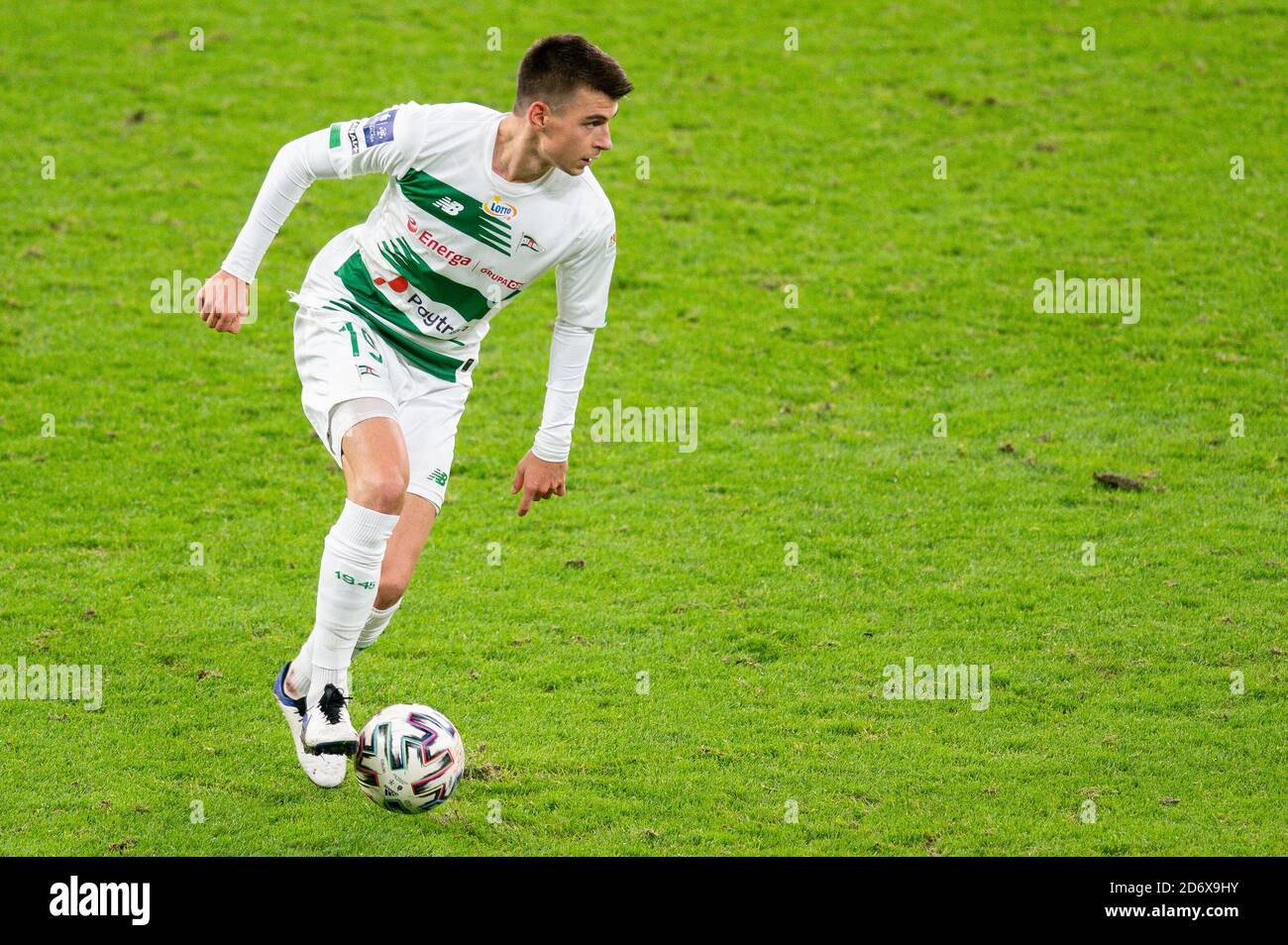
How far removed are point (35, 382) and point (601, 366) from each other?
4.85 meters

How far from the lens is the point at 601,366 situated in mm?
12711

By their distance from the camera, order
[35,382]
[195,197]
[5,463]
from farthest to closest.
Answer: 1. [195,197]
2. [35,382]
3. [5,463]

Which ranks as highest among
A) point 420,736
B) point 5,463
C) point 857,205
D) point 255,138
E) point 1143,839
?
point 255,138

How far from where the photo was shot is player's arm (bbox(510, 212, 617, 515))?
6988 mm

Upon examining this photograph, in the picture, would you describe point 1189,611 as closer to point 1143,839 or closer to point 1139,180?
point 1143,839

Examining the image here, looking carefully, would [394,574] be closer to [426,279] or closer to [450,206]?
[426,279]

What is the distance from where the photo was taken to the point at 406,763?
20.6 ft

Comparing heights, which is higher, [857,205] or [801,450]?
[857,205]

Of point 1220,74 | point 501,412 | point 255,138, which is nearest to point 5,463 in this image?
point 501,412
